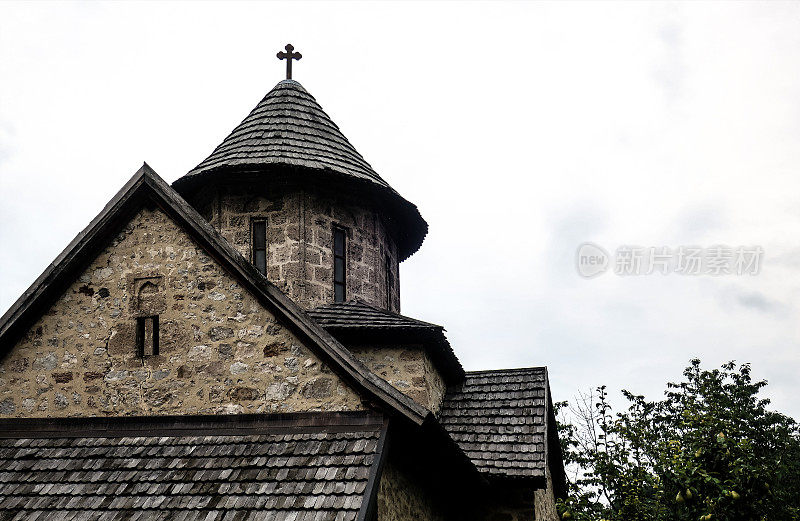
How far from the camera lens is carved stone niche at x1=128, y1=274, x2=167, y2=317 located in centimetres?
784

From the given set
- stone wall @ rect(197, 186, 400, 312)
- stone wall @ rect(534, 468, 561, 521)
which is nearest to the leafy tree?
stone wall @ rect(534, 468, 561, 521)

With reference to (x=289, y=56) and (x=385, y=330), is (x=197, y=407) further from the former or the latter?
(x=289, y=56)

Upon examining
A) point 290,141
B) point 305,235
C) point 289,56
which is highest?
point 289,56

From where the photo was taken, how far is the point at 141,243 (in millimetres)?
8148

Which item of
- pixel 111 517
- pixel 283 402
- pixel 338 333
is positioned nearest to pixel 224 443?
pixel 283 402

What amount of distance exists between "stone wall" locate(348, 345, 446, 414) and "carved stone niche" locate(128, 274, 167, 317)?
3491 mm

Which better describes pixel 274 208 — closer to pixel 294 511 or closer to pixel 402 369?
pixel 402 369

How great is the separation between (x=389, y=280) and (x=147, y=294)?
20.9 ft

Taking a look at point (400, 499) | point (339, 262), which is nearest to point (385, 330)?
point (339, 262)

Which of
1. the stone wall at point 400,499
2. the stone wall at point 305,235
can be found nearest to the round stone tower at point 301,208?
the stone wall at point 305,235

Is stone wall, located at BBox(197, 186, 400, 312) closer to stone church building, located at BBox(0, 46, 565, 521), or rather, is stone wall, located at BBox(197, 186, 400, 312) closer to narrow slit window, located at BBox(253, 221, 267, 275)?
narrow slit window, located at BBox(253, 221, 267, 275)

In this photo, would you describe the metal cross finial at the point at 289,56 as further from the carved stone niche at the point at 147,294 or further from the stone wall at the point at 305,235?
the carved stone niche at the point at 147,294

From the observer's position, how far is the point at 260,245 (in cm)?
1233

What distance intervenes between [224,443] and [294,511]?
4.08ft
